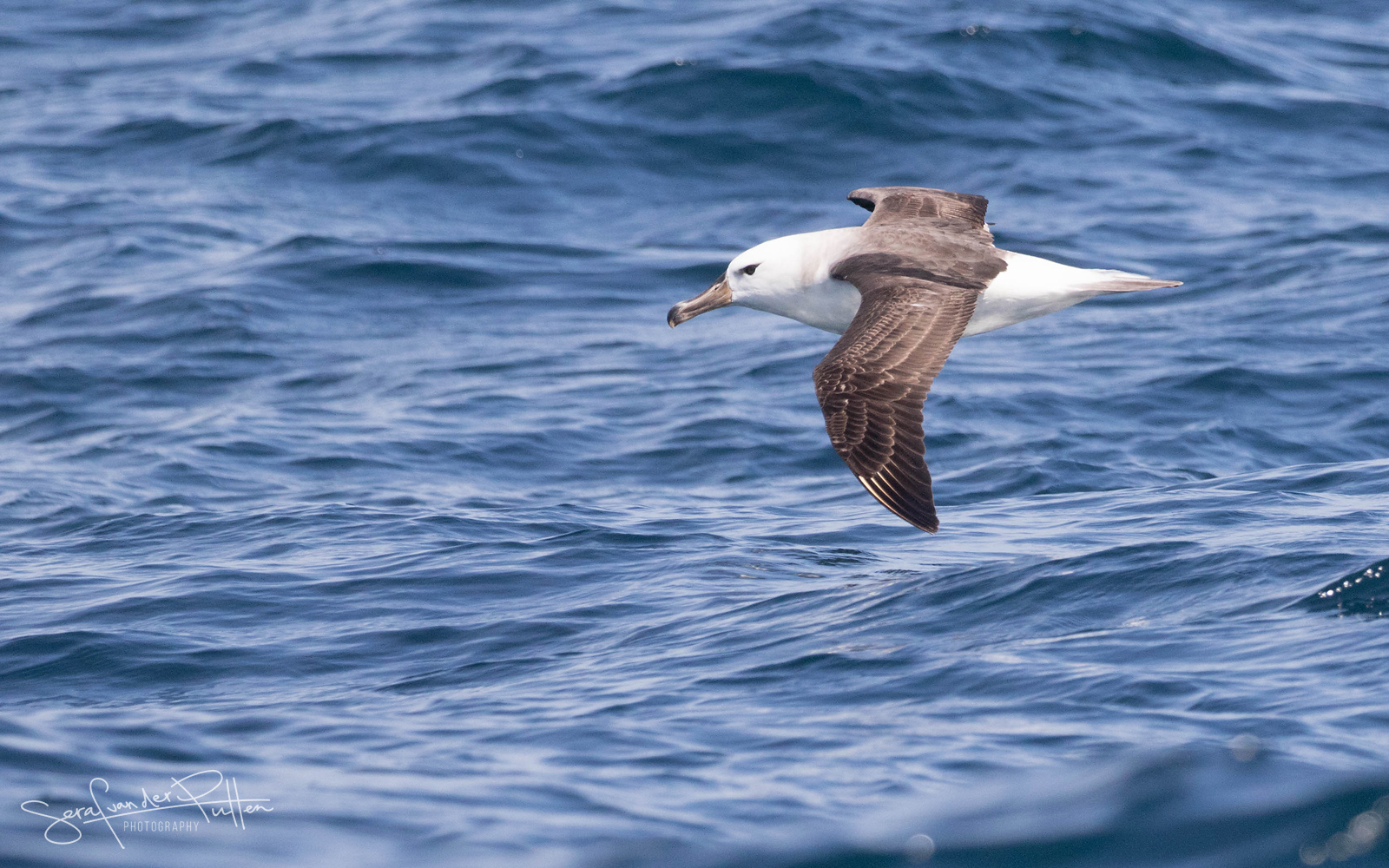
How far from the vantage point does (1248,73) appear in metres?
19.9

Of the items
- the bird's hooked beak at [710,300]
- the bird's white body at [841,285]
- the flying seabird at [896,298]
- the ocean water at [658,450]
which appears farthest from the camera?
the bird's hooked beak at [710,300]

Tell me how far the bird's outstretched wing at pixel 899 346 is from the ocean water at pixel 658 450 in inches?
24.0

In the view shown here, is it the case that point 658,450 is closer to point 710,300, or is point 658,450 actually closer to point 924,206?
point 710,300

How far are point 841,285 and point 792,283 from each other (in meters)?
0.38

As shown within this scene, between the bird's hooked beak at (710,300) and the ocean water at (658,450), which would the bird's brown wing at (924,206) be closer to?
the bird's hooked beak at (710,300)

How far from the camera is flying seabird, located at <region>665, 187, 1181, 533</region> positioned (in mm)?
8102

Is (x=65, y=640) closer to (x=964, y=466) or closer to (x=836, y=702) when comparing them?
(x=836, y=702)

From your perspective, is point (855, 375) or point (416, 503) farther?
point (416, 503)

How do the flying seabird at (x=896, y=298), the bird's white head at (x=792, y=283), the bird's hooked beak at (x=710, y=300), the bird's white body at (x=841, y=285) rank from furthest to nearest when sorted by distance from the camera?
the bird's hooked beak at (x=710, y=300), the bird's white head at (x=792, y=283), the bird's white body at (x=841, y=285), the flying seabird at (x=896, y=298)

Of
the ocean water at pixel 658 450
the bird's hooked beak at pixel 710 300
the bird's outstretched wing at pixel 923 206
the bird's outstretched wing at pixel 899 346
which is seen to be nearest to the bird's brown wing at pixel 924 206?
the bird's outstretched wing at pixel 923 206

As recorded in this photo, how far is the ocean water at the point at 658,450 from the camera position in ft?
18.7

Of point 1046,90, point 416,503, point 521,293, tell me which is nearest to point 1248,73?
point 1046,90

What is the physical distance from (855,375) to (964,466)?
3419 millimetres

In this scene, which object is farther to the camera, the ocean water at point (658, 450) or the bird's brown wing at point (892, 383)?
the bird's brown wing at point (892, 383)
